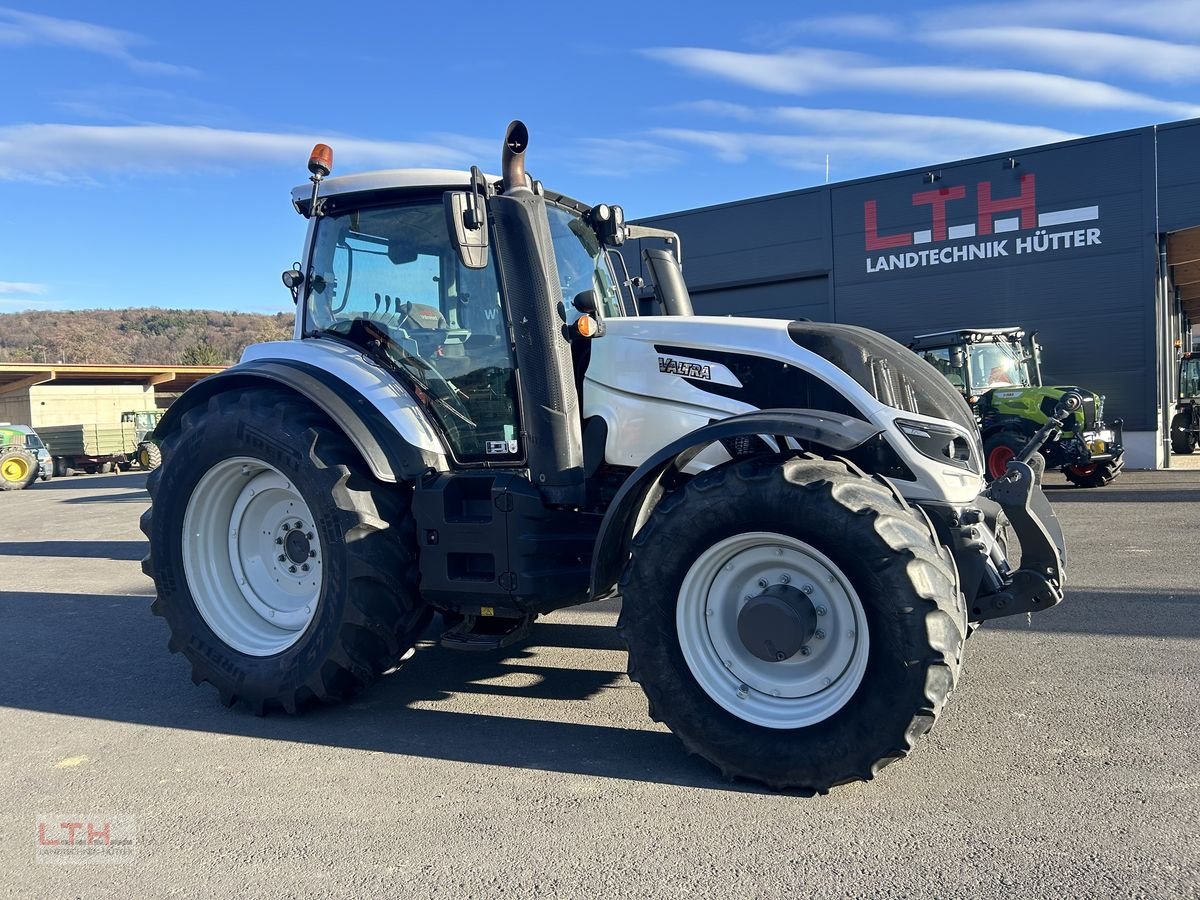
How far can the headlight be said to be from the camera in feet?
12.5

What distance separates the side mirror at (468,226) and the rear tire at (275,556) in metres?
1.14

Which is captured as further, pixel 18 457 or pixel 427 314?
pixel 18 457

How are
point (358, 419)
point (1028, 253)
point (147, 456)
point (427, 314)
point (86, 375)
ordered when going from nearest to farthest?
1. point (358, 419)
2. point (427, 314)
3. point (1028, 253)
4. point (147, 456)
5. point (86, 375)

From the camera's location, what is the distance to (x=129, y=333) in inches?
4331

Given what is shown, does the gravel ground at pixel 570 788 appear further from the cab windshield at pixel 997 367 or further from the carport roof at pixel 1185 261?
the carport roof at pixel 1185 261

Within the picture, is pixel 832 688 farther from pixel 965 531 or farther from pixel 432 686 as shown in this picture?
pixel 432 686

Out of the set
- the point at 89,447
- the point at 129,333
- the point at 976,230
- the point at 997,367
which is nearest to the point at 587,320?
the point at 997,367

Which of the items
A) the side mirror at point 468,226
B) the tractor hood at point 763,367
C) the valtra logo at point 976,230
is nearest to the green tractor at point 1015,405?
the valtra logo at point 976,230

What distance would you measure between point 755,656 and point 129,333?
121629mm

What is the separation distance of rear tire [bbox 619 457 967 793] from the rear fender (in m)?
1.30

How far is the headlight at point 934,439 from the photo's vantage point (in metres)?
3.82

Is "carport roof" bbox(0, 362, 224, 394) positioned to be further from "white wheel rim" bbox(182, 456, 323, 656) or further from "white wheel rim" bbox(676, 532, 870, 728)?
"white wheel rim" bbox(676, 532, 870, 728)

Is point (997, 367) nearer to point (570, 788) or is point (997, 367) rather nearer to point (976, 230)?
point (976, 230)

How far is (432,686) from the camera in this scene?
478 cm
